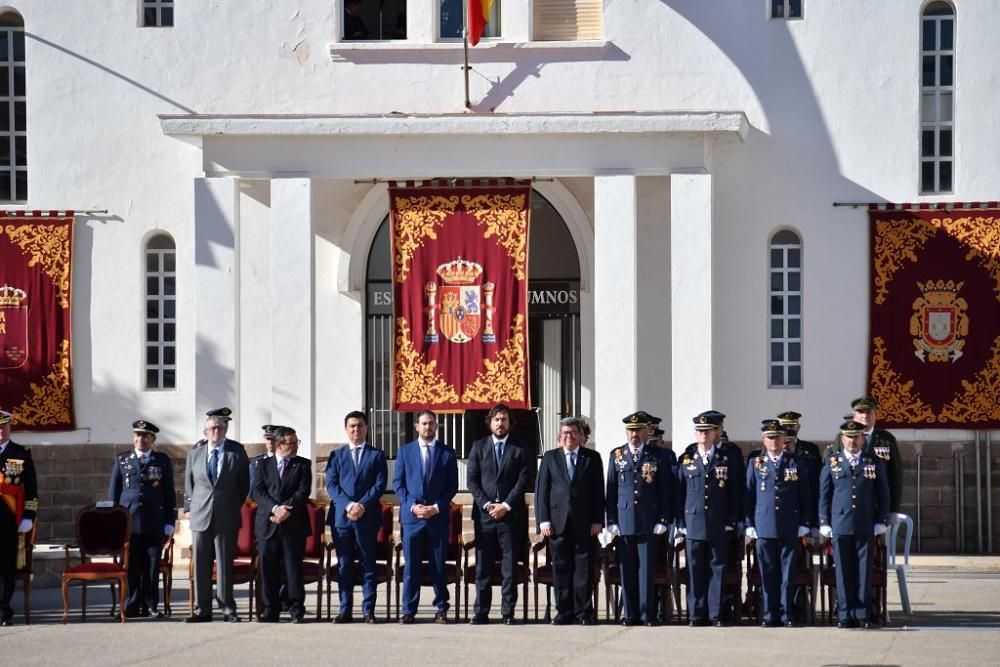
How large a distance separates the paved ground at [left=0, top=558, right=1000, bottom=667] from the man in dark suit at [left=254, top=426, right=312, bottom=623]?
0.36 meters

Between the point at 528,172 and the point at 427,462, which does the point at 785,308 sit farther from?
the point at 427,462

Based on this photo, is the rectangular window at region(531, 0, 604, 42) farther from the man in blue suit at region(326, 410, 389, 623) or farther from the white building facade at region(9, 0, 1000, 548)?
the man in blue suit at region(326, 410, 389, 623)

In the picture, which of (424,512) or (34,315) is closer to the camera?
(424,512)

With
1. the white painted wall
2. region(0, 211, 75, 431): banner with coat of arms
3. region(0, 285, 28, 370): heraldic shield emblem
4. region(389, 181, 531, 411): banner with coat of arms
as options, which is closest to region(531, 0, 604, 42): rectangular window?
the white painted wall

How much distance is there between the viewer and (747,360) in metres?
22.3

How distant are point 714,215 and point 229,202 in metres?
5.72

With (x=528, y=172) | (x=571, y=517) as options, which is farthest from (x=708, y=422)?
(x=528, y=172)

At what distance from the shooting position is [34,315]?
22688 mm

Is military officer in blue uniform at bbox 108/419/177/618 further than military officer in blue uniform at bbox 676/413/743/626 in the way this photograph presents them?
Yes

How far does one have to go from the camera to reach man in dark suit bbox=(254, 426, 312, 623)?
53.4 ft

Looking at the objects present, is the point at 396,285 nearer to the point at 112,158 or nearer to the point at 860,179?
the point at 112,158

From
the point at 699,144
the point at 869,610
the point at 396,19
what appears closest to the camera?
the point at 869,610

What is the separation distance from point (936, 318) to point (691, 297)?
3.03 meters

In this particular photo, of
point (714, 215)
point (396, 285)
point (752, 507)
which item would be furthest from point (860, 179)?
point (752, 507)
